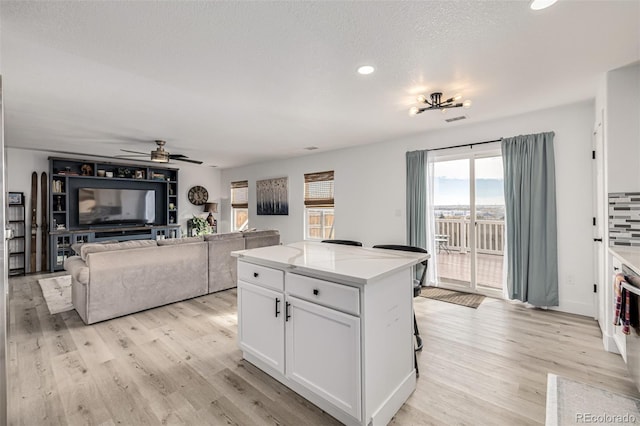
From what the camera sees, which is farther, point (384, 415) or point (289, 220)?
point (289, 220)

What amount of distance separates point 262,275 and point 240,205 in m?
6.29

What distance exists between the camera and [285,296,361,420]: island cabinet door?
1584mm

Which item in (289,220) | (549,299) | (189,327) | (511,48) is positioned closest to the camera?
(511,48)

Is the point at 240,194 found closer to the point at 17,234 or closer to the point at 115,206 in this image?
the point at 115,206

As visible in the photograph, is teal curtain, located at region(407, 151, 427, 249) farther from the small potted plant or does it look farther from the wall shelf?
the wall shelf

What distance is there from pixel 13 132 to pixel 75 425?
15.4ft

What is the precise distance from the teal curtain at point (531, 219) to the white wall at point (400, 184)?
Result: 10 centimetres

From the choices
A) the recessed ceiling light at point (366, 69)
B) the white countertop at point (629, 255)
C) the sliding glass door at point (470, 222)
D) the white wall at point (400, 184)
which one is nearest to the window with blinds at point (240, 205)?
the white wall at point (400, 184)

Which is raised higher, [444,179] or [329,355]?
[444,179]

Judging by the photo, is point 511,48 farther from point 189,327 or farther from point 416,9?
point 189,327

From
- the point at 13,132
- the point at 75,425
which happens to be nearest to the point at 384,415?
the point at 75,425

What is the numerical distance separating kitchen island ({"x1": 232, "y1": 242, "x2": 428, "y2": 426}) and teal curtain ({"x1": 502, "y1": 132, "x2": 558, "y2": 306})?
229 cm

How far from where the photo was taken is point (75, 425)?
171cm

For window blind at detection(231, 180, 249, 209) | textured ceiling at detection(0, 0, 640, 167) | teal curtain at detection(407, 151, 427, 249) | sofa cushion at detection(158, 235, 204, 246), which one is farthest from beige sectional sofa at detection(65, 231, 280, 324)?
window blind at detection(231, 180, 249, 209)
